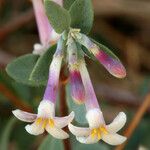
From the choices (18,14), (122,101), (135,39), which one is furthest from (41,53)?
(135,39)

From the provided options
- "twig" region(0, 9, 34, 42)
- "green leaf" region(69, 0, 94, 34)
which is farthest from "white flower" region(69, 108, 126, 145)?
"twig" region(0, 9, 34, 42)

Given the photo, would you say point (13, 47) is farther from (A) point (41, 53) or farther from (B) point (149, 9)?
(A) point (41, 53)

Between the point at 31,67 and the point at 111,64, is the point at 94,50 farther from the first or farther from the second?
the point at 31,67

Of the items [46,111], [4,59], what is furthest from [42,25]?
[4,59]

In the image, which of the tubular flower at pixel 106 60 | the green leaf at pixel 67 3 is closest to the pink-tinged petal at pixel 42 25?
the green leaf at pixel 67 3

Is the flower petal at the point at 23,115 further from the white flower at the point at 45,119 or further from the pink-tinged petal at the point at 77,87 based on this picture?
the pink-tinged petal at the point at 77,87
